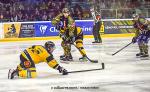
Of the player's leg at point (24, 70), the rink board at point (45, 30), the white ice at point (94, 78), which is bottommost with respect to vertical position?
the rink board at point (45, 30)

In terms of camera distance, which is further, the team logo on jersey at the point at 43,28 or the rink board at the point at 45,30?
the team logo on jersey at the point at 43,28

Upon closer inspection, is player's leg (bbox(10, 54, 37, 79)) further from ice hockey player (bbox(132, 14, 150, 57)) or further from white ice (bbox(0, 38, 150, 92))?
ice hockey player (bbox(132, 14, 150, 57))

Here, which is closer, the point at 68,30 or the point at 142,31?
the point at 68,30

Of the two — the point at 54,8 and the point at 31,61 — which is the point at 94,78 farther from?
the point at 54,8

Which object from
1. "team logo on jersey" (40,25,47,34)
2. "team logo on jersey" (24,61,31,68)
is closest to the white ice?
"team logo on jersey" (24,61,31,68)

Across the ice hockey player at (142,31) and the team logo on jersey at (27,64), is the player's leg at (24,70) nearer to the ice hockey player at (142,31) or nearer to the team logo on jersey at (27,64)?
the team logo on jersey at (27,64)

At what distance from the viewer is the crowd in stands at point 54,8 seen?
1978 cm

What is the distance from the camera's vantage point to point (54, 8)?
20.8 meters

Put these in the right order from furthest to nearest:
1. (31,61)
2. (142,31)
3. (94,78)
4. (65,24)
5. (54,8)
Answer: (54,8) → (142,31) → (65,24) → (94,78) → (31,61)

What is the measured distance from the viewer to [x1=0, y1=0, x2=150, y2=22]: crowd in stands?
19.8 meters

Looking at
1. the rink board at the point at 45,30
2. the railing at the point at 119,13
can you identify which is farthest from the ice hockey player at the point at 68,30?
the railing at the point at 119,13

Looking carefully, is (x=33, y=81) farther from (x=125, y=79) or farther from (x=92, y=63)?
(x=92, y=63)

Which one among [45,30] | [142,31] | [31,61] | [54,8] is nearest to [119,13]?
[54,8]

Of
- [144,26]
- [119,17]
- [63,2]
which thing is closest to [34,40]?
[63,2]
